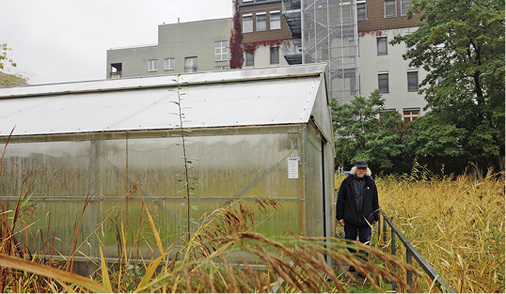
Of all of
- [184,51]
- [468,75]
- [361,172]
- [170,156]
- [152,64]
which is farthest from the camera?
[152,64]

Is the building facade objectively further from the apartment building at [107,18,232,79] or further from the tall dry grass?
the tall dry grass

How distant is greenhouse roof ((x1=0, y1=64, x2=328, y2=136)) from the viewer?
468cm

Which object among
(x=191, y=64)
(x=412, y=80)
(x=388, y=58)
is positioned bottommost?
(x=412, y=80)

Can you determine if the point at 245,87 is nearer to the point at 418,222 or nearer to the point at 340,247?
the point at 418,222

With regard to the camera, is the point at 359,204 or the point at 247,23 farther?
the point at 247,23

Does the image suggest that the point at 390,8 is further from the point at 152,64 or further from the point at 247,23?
the point at 152,64

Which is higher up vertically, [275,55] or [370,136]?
[275,55]

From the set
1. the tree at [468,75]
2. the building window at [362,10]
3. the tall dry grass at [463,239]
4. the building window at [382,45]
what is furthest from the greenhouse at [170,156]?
the building window at [362,10]

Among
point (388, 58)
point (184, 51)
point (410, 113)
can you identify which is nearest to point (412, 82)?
point (410, 113)

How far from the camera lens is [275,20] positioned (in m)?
31.3

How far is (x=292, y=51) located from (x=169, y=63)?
1152 cm

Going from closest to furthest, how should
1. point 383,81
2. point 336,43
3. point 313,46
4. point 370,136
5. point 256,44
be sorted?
1. point 370,136
2. point 313,46
3. point 336,43
4. point 383,81
5. point 256,44

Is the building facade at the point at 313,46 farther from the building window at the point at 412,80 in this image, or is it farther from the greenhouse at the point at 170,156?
the greenhouse at the point at 170,156

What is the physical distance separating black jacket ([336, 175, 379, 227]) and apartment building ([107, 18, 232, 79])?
2770cm
